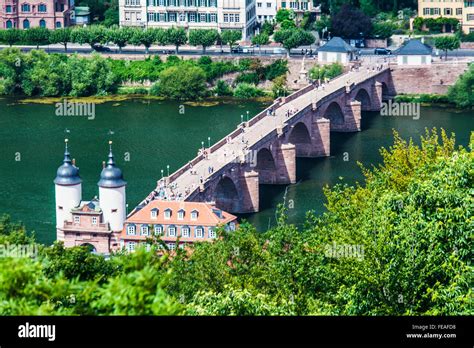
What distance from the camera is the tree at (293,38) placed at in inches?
6161

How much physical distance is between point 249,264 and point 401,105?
82.7 meters

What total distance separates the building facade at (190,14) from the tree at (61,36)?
712 cm

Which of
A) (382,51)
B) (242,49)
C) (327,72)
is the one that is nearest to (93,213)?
(327,72)

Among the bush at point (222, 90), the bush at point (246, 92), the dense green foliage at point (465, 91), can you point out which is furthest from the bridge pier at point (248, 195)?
the bush at point (222, 90)

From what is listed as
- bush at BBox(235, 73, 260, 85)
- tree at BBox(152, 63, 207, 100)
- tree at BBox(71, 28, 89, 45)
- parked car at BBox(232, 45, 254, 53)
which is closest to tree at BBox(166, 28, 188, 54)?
parked car at BBox(232, 45, 254, 53)

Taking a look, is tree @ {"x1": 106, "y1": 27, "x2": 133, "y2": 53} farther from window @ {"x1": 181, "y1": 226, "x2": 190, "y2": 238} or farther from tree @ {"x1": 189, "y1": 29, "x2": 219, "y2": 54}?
window @ {"x1": 181, "y1": 226, "x2": 190, "y2": 238}

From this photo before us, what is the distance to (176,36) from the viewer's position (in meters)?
160

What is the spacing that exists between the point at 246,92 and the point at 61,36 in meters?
23.1

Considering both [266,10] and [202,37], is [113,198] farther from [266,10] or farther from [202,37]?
[266,10]

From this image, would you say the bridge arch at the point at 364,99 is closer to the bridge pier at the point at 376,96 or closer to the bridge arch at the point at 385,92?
the bridge pier at the point at 376,96

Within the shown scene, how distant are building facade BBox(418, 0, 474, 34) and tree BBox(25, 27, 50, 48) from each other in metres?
39.2

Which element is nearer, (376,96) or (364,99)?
(364,99)
